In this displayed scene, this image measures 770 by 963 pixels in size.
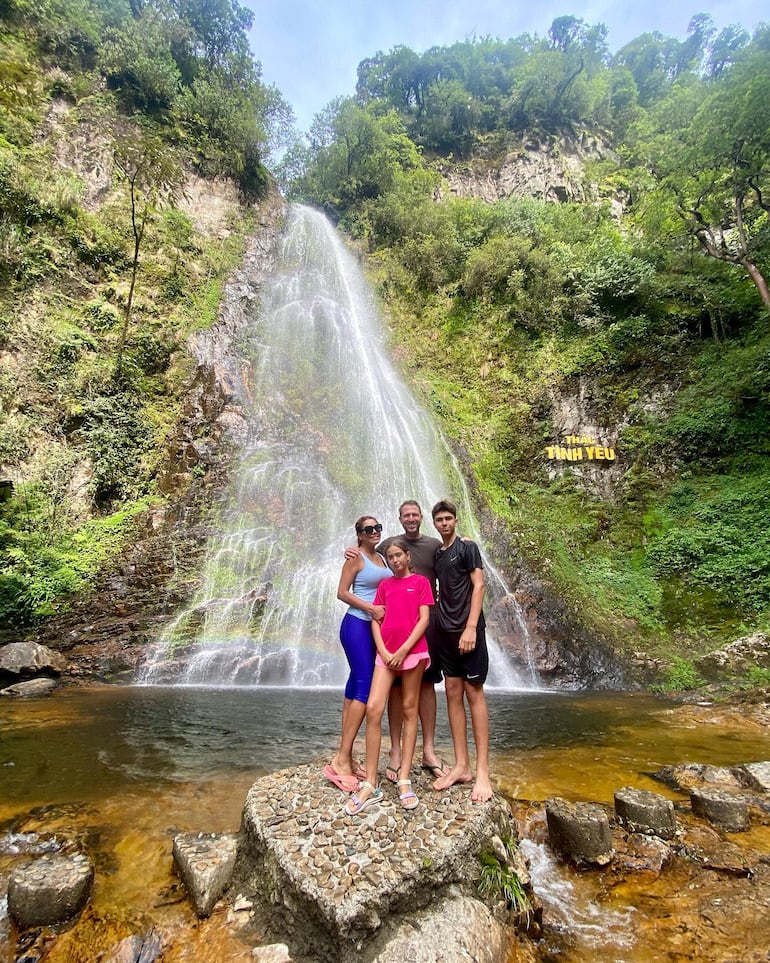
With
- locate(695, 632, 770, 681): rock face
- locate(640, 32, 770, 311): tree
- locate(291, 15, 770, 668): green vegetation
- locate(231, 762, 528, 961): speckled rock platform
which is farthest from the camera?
locate(640, 32, 770, 311): tree

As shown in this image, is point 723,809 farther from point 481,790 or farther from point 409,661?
point 409,661

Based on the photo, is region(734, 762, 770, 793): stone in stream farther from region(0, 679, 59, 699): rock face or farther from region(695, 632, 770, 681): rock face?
region(0, 679, 59, 699): rock face

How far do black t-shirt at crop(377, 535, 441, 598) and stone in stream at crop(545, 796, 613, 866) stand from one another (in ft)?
4.91

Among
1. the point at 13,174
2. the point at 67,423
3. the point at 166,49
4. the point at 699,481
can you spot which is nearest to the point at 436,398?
the point at 699,481

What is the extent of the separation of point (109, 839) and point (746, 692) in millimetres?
7569

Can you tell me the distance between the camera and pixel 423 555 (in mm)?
3439

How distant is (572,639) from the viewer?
9133mm

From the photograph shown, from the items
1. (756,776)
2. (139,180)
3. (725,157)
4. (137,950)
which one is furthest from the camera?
(139,180)

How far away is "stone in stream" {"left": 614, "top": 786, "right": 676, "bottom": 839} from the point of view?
9.82 feet

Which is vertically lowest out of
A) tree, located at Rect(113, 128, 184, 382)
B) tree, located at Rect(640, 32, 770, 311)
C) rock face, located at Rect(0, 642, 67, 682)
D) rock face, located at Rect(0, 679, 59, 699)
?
rock face, located at Rect(0, 679, 59, 699)

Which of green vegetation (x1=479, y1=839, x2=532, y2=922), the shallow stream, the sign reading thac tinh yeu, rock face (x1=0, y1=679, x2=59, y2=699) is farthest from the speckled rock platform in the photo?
the sign reading thac tinh yeu

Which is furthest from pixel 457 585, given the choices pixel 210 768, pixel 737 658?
pixel 737 658

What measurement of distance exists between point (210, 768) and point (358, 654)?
2.14 meters

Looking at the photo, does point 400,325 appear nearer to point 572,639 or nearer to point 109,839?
point 572,639
